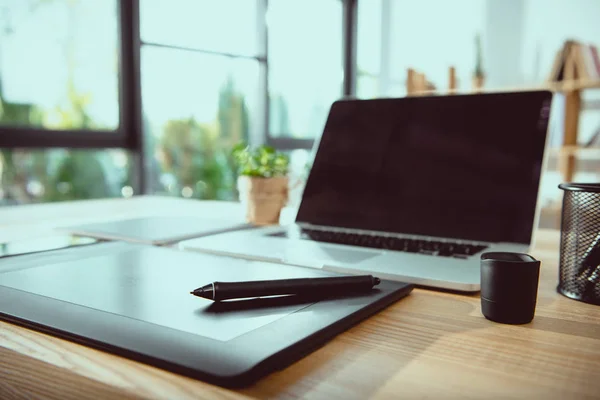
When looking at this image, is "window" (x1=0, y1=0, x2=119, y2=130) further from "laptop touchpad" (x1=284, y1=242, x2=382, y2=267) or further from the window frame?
"laptop touchpad" (x1=284, y1=242, x2=382, y2=267)

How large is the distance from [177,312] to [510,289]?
1.08 ft

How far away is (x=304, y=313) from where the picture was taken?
0.50 m

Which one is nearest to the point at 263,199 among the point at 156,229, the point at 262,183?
the point at 262,183

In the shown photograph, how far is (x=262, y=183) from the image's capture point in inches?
46.8

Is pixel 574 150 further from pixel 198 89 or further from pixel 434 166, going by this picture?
pixel 434 166

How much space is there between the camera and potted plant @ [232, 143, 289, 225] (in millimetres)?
1185

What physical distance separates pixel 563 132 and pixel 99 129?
8.19 ft

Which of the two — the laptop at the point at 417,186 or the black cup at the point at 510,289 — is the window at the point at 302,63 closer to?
the laptop at the point at 417,186

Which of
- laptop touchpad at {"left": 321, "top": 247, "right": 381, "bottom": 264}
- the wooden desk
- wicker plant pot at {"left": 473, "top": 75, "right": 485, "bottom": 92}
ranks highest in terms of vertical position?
wicker plant pot at {"left": 473, "top": 75, "right": 485, "bottom": 92}

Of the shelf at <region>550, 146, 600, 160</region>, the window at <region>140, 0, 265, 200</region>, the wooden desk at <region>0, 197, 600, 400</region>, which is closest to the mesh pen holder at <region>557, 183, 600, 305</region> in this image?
the wooden desk at <region>0, 197, 600, 400</region>

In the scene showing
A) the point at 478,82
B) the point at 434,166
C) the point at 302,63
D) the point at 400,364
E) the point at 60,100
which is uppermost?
the point at 302,63

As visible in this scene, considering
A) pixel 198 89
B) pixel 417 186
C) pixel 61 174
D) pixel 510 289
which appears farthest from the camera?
pixel 198 89

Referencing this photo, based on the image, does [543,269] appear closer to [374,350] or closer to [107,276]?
[374,350]

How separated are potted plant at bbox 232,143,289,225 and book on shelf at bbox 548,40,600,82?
2362 millimetres
